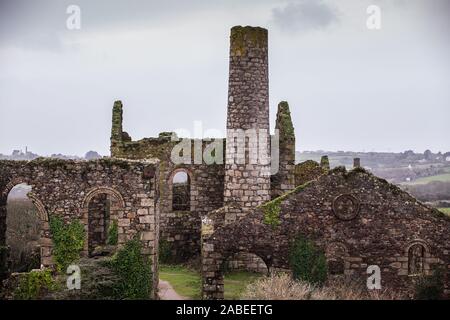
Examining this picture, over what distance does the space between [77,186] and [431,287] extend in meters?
13.5

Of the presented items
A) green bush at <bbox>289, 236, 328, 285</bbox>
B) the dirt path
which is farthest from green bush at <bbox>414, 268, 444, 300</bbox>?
the dirt path

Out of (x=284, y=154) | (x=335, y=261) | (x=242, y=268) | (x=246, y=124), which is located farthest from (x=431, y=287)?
(x=246, y=124)

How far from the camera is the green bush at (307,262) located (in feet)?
84.7

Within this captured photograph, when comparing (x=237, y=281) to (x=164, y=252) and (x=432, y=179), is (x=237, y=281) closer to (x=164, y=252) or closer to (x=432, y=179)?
(x=164, y=252)

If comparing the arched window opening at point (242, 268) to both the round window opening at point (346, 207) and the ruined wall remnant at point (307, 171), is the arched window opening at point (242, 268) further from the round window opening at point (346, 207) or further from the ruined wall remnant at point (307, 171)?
the ruined wall remnant at point (307, 171)

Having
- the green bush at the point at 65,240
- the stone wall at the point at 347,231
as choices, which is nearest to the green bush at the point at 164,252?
the stone wall at the point at 347,231

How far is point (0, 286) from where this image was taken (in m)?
23.9

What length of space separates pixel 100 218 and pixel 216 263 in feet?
24.4

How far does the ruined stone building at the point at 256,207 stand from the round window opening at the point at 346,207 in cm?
4

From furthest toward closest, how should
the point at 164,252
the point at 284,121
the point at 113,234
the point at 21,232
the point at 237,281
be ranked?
the point at 21,232 → the point at 164,252 → the point at 284,121 → the point at 237,281 → the point at 113,234

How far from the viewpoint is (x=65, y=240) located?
80.3 feet
